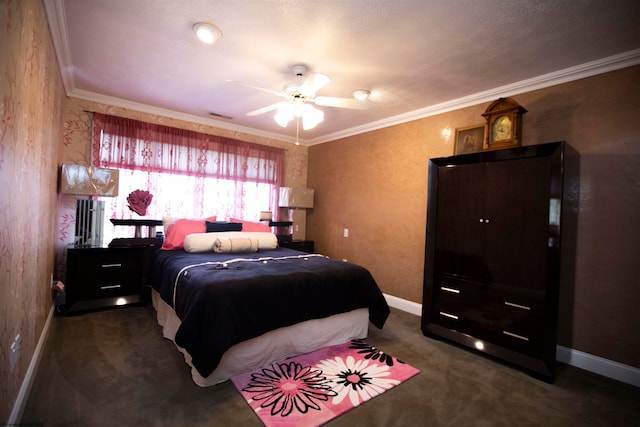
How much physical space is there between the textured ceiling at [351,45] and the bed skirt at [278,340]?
2.04 metres

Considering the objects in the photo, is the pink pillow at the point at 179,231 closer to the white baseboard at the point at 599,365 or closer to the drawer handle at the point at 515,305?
the drawer handle at the point at 515,305

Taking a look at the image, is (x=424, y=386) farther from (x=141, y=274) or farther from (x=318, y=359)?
(x=141, y=274)

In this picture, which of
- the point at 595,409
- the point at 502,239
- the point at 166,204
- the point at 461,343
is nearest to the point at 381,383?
the point at 461,343

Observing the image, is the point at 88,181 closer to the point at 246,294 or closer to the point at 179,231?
the point at 179,231

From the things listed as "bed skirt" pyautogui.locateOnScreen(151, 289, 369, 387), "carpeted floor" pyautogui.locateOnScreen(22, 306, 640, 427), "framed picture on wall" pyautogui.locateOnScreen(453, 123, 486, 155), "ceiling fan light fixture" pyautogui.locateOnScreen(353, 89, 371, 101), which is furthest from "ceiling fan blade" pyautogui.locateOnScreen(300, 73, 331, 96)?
"carpeted floor" pyautogui.locateOnScreen(22, 306, 640, 427)

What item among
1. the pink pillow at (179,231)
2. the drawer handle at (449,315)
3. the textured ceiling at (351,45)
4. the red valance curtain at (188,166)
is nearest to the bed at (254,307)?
the pink pillow at (179,231)

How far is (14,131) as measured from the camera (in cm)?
134

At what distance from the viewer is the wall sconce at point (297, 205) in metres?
4.75

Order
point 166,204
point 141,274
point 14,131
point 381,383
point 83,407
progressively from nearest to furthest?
point 14,131 < point 83,407 < point 381,383 < point 141,274 < point 166,204

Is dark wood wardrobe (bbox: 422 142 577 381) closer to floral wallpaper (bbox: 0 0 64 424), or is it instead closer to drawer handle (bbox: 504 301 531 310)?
drawer handle (bbox: 504 301 531 310)

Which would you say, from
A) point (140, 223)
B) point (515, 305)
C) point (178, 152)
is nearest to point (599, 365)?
point (515, 305)

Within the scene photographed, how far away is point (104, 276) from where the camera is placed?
3178 millimetres

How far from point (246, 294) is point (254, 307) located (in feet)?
0.36

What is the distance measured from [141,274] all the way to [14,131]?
7.83 ft
